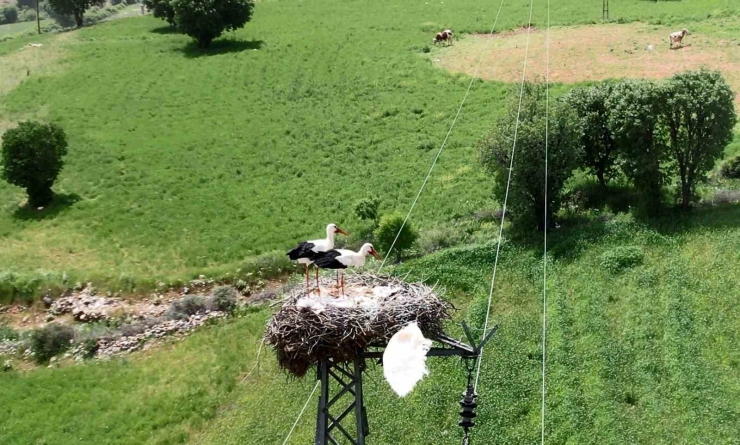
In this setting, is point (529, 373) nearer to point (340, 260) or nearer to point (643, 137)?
point (643, 137)

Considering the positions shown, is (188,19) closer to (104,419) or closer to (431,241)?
(431,241)

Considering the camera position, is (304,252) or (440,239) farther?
(440,239)


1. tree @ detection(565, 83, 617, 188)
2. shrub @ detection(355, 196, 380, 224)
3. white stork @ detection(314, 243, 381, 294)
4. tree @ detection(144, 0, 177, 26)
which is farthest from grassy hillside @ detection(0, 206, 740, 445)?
tree @ detection(144, 0, 177, 26)

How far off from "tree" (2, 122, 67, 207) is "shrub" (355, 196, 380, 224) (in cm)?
1752

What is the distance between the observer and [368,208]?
3772 cm

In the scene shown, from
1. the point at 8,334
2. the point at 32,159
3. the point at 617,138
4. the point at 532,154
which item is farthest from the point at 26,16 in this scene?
the point at 617,138

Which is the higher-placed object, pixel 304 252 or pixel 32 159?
pixel 304 252

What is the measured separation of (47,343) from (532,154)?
67.9ft

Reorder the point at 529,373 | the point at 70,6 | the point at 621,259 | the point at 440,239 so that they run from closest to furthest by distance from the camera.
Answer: the point at 529,373 → the point at 621,259 → the point at 440,239 → the point at 70,6

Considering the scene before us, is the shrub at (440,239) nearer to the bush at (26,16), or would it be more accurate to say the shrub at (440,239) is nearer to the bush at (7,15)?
the bush at (26,16)

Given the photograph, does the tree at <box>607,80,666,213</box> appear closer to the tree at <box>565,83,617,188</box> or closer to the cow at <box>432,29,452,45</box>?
the tree at <box>565,83,617,188</box>

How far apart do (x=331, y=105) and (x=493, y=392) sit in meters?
30.0

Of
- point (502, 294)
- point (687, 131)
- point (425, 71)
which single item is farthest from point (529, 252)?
point (425, 71)

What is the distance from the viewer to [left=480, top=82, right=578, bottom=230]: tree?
3334 centimetres
